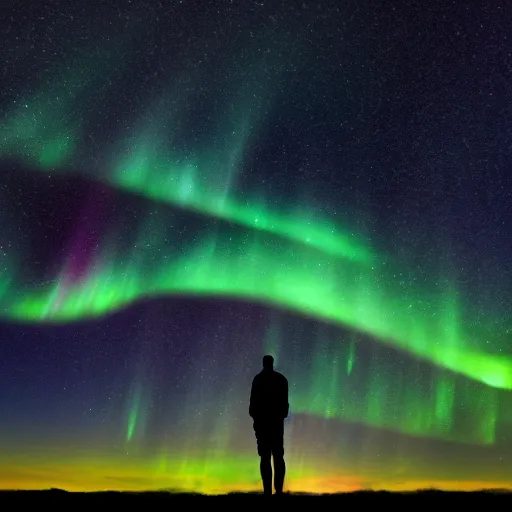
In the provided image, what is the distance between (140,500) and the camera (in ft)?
27.1

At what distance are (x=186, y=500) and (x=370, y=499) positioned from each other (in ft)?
8.12

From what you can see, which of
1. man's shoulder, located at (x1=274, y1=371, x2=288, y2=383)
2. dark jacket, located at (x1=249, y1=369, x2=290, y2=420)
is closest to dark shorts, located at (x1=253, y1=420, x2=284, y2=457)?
Answer: dark jacket, located at (x1=249, y1=369, x2=290, y2=420)

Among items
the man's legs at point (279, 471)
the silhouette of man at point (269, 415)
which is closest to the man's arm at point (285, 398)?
the silhouette of man at point (269, 415)

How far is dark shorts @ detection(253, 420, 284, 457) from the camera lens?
365 inches

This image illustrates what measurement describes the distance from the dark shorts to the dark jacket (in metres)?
0.11

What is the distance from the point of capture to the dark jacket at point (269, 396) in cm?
923

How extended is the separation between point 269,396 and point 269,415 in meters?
0.30

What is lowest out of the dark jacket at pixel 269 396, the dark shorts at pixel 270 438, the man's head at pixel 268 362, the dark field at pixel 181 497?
the dark field at pixel 181 497

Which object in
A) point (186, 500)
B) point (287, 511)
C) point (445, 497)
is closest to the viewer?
point (287, 511)

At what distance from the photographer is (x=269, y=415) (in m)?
9.27

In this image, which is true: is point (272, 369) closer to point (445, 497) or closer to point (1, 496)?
point (445, 497)

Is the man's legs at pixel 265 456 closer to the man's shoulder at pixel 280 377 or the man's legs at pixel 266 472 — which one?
the man's legs at pixel 266 472

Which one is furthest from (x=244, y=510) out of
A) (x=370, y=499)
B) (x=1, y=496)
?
(x=1, y=496)

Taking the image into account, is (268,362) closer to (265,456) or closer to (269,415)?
(269,415)
